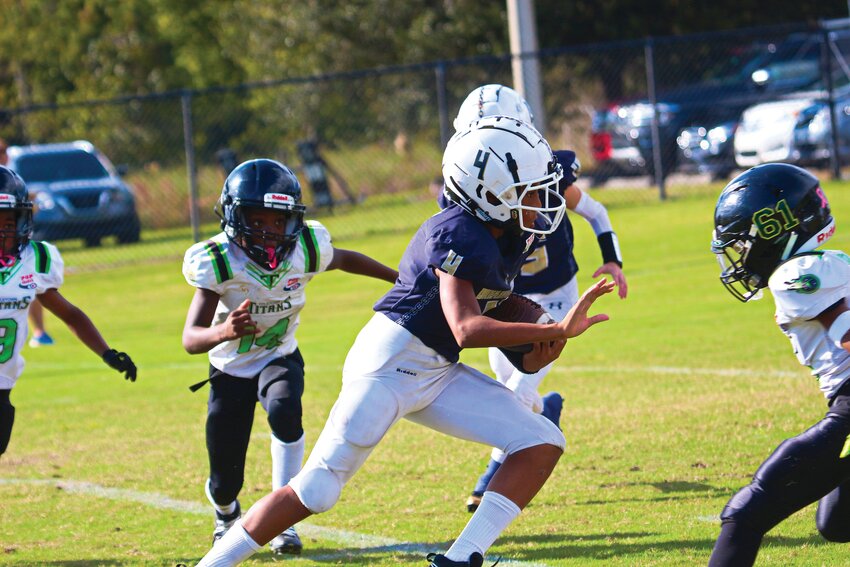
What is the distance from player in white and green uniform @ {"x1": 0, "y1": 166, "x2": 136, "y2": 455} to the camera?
Result: 5320 millimetres

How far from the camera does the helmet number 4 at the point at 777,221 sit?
404 centimetres

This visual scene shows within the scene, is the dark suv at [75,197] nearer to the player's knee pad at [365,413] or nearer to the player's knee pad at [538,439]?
the player's knee pad at [365,413]

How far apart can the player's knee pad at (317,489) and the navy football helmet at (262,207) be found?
131 centimetres

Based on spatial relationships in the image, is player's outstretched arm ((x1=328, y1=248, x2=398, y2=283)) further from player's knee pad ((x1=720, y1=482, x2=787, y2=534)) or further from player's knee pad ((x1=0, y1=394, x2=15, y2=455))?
player's knee pad ((x1=720, y1=482, x2=787, y2=534))

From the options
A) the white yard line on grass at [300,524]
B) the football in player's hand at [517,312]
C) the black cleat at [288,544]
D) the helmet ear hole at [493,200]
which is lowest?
the white yard line on grass at [300,524]

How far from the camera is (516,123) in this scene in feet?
13.9

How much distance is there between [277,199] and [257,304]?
0.48 metres

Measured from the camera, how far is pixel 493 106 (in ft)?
19.5

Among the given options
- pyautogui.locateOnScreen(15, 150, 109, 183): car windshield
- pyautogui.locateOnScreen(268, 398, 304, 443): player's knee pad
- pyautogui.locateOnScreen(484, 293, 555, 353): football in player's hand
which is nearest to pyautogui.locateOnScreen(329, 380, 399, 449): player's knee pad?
pyautogui.locateOnScreen(484, 293, 555, 353): football in player's hand

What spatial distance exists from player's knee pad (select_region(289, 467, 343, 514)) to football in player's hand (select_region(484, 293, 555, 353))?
812 mm

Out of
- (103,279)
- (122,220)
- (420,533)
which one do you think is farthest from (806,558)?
(122,220)

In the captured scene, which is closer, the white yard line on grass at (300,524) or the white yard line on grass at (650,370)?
the white yard line on grass at (300,524)

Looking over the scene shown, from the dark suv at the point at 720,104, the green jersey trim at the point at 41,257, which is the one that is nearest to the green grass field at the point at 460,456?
the green jersey trim at the point at 41,257

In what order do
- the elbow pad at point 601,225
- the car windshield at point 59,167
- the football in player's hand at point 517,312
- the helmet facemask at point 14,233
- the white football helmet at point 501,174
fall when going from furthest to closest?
the car windshield at point 59,167
the elbow pad at point 601,225
the helmet facemask at point 14,233
the football in player's hand at point 517,312
the white football helmet at point 501,174
